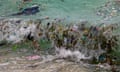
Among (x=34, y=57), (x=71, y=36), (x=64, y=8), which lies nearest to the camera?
(x=34, y=57)

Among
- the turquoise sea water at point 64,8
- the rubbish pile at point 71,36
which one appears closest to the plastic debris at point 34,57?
the rubbish pile at point 71,36

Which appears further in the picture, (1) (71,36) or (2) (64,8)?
(2) (64,8)

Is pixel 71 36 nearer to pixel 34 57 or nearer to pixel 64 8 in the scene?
pixel 34 57

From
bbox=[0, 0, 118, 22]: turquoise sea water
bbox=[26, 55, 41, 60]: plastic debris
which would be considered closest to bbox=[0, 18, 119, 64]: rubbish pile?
bbox=[26, 55, 41, 60]: plastic debris

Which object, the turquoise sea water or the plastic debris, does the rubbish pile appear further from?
the turquoise sea water

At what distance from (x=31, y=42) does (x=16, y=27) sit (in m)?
0.77

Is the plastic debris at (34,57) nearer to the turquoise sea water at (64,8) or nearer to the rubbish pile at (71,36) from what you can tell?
the rubbish pile at (71,36)

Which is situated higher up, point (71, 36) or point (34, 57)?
point (71, 36)

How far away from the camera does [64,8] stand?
866cm

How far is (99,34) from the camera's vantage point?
638cm

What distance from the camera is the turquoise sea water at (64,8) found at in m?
7.96

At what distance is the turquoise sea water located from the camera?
7965mm

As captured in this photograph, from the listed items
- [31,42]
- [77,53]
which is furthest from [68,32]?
[31,42]

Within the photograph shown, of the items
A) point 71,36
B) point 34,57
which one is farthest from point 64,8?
point 34,57
